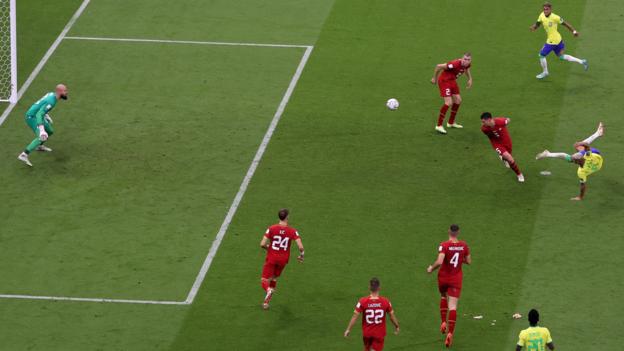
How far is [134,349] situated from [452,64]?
38.5ft

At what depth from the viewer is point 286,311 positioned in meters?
28.4

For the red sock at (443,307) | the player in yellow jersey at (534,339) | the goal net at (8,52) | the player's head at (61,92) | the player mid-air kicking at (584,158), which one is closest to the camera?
the player in yellow jersey at (534,339)

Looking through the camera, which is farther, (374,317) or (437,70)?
(437,70)

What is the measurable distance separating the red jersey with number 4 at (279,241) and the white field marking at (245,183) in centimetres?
206

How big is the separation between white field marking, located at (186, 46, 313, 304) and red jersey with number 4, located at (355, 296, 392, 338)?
4.63 meters

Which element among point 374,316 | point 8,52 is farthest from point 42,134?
point 374,316

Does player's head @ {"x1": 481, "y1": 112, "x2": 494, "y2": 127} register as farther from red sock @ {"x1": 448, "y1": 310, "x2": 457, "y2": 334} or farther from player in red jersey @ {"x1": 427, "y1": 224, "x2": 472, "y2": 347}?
red sock @ {"x1": 448, "y1": 310, "x2": 457, "y2": 334}

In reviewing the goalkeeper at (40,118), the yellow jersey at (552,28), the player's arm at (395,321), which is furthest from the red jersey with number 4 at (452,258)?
the yellow jersey at (552,28)

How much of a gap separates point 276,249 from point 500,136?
7367mm

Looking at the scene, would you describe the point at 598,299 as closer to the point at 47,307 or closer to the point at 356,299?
the point at 356,299

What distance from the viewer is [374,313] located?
2545 centimetres

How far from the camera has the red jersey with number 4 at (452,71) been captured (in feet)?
114

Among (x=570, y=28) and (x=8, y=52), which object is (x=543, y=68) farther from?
(x=8, y=52)

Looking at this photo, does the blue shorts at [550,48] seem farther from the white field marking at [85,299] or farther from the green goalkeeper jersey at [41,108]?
the white field marking at [85,299]
